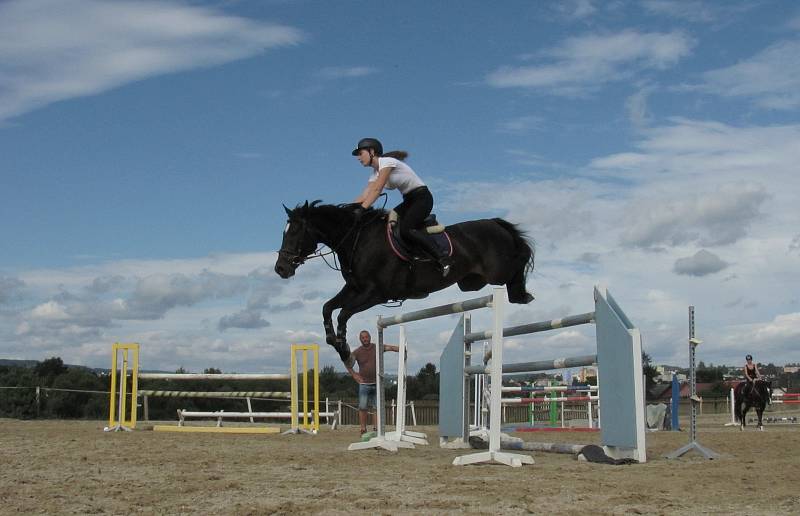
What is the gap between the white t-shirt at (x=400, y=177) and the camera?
788 cm

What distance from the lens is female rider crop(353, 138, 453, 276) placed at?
25.7ft

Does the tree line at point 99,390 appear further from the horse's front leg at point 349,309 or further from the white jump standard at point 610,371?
the white jump standard at point 610,371

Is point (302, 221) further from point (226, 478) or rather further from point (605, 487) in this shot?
point (605, 487)

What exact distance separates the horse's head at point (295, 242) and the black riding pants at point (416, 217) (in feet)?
2.77

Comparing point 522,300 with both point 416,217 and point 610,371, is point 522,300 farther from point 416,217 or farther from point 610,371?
point 610,371

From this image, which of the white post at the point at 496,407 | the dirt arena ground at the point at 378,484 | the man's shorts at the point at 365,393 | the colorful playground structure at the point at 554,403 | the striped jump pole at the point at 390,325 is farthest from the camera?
the colorful playground structure at the point at 554,403

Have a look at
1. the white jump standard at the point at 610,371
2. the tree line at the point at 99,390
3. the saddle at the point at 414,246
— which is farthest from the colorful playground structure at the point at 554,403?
the tree line at the point at 99,390

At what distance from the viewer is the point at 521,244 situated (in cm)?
865

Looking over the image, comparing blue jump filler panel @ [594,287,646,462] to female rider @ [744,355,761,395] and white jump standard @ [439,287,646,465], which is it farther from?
female rider @ [744,355,761,395]

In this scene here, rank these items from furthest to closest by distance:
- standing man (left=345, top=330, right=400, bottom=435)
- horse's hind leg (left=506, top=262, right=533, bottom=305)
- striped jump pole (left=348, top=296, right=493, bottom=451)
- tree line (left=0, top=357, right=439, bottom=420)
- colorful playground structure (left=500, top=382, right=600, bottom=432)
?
tree line (left=0, top=357, right=439, bottom=420) → colorful playground structure (left=500, top=382, right=600, bottom=432) → standing man (left=345, top=330, right=400, bottom=435) → horse's hind leg (left=506, top=262, right=533, bottom=305) → striped jump pole (left=348, top=296, right=493, bottom=451)

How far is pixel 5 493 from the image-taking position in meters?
5.21

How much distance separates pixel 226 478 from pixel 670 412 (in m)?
14.3

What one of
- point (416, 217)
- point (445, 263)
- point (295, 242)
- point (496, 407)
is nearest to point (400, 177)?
point (416, 217)

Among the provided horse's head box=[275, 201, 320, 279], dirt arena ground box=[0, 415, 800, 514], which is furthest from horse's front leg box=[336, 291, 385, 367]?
dirt arena ground box=[0, 415, 800, 514]
